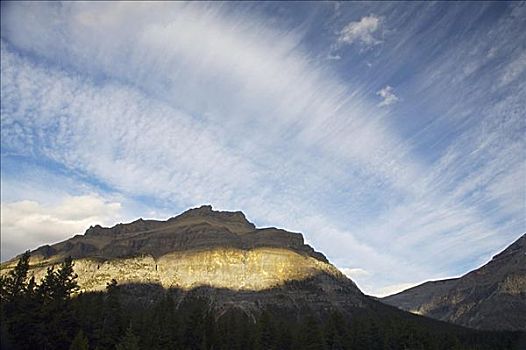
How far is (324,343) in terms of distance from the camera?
4245 inches

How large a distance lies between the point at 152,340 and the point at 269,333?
3497 centimetres

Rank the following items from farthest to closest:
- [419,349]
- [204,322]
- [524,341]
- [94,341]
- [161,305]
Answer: [524,341] < [419,349] < [161,305] < [204,322] < [94,341]

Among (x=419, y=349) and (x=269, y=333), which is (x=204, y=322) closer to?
(x=269, y=333)

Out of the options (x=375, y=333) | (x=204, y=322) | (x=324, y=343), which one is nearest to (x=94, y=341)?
(x=204, y=322)

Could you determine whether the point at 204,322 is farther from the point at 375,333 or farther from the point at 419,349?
the point at 419,349

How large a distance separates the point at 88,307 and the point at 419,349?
8714cm

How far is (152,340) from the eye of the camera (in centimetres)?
7831

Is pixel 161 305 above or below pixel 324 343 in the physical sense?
above

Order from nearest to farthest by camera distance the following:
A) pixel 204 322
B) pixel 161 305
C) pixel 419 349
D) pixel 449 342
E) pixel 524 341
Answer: pixel 204 322, pixel 161 305, pixel 419 349, pixel 449 342, pixel 524 341

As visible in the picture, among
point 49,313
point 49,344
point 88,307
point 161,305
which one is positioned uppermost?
point 161,305

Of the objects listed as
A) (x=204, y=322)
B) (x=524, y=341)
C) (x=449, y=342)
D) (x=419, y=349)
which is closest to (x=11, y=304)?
(x=204, y=322)

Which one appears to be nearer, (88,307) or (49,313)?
(49,313)

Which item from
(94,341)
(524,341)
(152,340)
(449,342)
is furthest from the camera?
(524,341)

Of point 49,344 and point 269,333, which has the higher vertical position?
point 269,333
